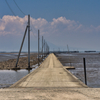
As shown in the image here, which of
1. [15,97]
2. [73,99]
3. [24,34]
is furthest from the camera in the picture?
[24,34]

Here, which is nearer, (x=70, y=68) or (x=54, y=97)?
(x=54, y=97)

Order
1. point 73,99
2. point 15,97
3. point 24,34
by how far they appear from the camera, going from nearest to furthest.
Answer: point 73,99
point 15,97
point 24,34

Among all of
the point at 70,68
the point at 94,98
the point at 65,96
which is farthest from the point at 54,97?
the point at 70,68

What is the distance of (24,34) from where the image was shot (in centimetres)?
2103

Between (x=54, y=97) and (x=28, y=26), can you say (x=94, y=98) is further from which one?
(x=28, y=26)

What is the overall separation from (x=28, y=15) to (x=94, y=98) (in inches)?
706

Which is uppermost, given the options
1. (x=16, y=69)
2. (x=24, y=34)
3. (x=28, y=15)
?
(x=28, y=15)

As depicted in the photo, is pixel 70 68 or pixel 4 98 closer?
pixel 4 98

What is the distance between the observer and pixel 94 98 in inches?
240

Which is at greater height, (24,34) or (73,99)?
(24,34)

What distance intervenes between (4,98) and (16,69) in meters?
15.6

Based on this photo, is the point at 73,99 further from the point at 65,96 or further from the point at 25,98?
the point at 25,98

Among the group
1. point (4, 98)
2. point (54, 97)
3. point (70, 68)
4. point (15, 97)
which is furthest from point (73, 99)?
point (70, 68)

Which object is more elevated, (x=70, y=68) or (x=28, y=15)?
(x=28, y=15)
